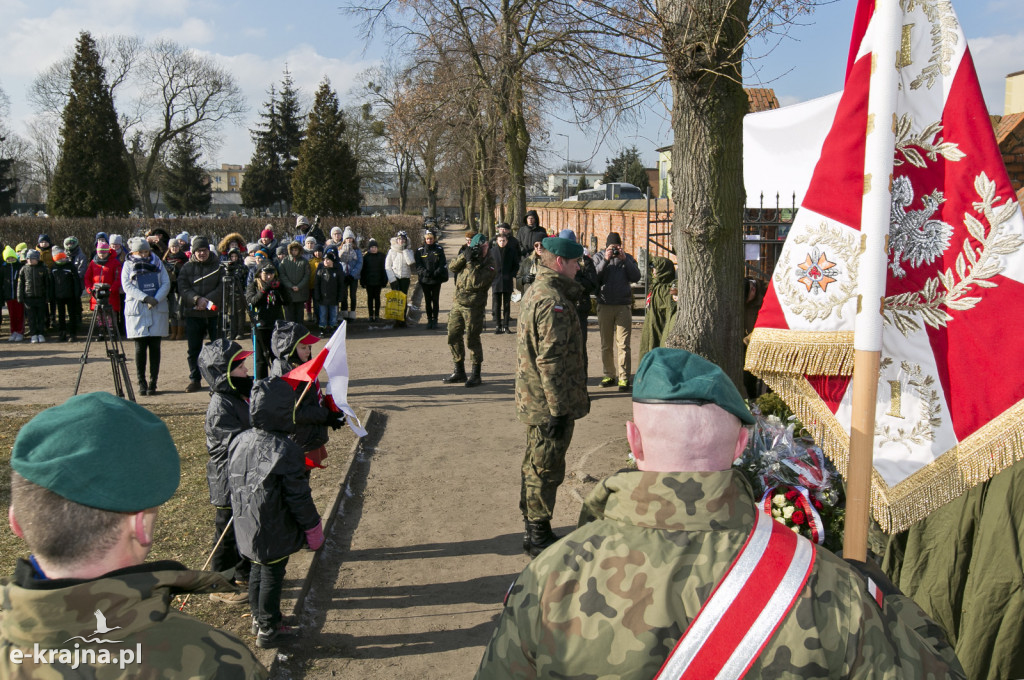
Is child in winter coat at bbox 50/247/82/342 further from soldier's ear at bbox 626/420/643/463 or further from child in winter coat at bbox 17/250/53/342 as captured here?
soldier's ear at bbox 626/420/643/463

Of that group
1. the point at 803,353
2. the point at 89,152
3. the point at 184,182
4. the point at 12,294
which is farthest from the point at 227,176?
the point at 803,353

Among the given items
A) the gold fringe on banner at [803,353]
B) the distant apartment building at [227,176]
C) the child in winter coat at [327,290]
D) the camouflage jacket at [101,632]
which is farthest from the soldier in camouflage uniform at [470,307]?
the distant apartment building at [227,176]

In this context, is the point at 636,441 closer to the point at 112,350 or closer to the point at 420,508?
the point at 420,508

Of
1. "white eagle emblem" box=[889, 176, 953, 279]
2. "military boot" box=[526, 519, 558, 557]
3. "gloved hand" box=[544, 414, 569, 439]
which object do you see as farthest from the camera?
"military boot" box=[526, 519, 558, 557]

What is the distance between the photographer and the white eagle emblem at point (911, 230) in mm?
3188

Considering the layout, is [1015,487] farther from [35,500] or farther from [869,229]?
[35,500]

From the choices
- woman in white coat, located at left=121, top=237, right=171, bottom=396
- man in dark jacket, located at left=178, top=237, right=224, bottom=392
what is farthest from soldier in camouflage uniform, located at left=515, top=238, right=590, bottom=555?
woman in white coat, located at left=121, top=237, right=171, bottom=396

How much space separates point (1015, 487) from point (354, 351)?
36.3 ft

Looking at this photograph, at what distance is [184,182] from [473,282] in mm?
56847

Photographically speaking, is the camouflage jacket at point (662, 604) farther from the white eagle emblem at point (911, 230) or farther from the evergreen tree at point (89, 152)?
the evergreen tree at point (89, 152)

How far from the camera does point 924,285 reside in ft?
10.5

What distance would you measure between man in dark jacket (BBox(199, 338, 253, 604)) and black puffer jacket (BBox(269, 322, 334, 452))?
24 cm

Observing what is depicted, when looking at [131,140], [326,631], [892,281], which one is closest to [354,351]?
[326,631]

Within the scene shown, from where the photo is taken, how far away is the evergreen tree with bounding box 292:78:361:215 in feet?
144
